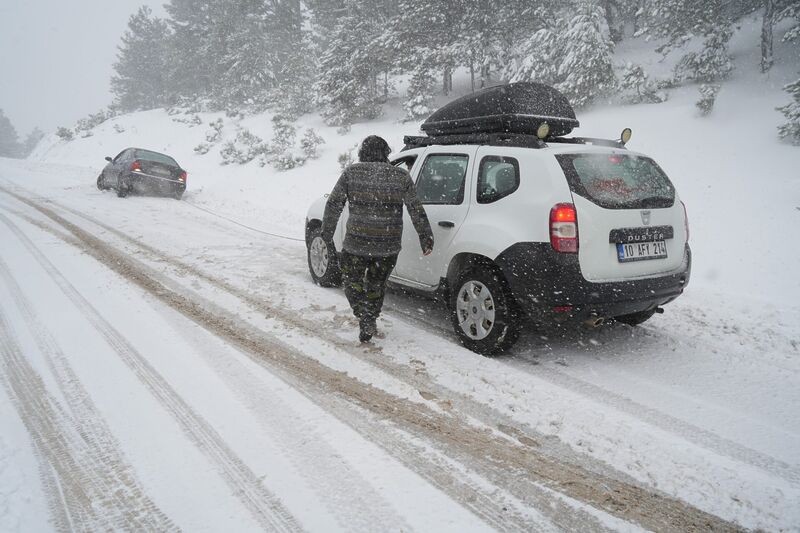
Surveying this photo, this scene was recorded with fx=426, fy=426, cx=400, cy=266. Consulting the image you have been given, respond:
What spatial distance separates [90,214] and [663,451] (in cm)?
1118

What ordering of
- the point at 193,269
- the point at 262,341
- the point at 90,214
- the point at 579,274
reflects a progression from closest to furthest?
the point at 579,274 → the point at 262,341 → the point at 193,269 → the point at 90,214

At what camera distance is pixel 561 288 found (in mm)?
3205

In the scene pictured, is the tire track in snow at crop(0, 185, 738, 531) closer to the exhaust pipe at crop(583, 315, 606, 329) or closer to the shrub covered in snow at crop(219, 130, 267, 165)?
the exhaust pipe at crop(583, 315, 606, 329)

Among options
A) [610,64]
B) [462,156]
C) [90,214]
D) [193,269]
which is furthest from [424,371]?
[610,64]

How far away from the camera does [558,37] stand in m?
13.4

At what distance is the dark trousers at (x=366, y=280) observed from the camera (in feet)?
12.5

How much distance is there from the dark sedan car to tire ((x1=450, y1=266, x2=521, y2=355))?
1228cm

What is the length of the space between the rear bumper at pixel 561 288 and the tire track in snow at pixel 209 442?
7.34 feet

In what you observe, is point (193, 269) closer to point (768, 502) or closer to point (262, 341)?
point (262, 341)

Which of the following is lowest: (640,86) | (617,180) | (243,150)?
(617,180)

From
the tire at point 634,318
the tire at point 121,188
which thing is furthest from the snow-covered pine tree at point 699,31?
the tire at point 121,188

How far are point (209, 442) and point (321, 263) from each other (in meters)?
3.24

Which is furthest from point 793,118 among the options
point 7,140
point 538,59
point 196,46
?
point 7,140

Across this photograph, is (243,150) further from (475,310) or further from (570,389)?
(570,389)
